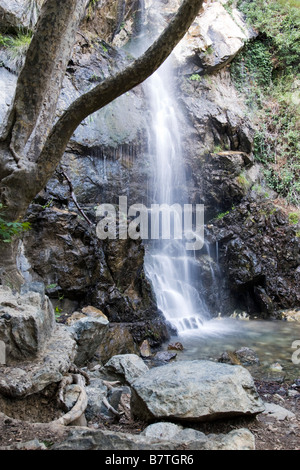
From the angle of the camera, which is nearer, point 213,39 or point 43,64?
point 43,64

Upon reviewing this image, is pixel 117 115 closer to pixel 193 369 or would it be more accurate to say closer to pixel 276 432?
pixel 193 369

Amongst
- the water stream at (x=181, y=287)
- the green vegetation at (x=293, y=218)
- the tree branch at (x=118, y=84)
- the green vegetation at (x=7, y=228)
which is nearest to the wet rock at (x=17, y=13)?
the water stream at (x=181, y=287)

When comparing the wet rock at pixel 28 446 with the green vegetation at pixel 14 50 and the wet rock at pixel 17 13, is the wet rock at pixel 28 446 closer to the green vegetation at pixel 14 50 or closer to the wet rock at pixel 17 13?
the green vegetation at pixel 14 50

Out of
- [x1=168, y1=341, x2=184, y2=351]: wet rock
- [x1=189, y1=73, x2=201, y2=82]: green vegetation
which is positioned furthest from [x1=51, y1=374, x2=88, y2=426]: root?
[x1=189, y1=73, x2=201, y2=82]: green vegetation

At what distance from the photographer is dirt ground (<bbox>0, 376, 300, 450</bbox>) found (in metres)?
1.78

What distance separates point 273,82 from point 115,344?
13791 mm

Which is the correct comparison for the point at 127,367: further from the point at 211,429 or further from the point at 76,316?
the point at 76,316

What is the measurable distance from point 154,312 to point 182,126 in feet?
24.5

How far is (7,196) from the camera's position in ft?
10.8

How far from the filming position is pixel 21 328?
7.94 ft

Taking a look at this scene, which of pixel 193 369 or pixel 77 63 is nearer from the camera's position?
pixel 193 369

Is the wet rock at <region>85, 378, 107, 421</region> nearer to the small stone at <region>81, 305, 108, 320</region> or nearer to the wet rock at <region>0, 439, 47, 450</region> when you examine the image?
the wet rock at <region>0, 439, 47, 450</region>

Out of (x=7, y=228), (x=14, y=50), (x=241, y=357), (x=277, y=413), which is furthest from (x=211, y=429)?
(x=14, y=50)

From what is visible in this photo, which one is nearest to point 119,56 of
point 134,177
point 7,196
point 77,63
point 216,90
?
point 77,63
